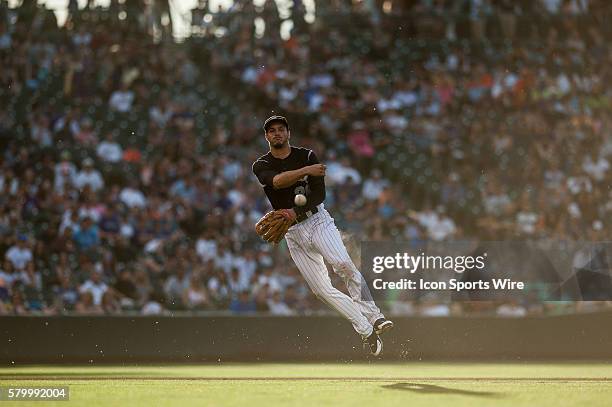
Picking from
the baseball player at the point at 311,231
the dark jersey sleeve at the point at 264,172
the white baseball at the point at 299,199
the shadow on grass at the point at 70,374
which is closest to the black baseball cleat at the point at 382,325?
the baseball player at the point at 311,231

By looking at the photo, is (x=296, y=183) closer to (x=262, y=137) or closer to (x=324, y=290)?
(x=324, y=290)

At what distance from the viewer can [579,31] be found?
987 inches

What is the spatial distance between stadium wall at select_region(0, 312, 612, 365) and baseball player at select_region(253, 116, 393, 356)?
5115mm

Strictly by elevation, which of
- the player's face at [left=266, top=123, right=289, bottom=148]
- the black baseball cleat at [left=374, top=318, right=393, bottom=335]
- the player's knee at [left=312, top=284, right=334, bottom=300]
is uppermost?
the player's face at [left=266, top=123, right=289, bottom=148]

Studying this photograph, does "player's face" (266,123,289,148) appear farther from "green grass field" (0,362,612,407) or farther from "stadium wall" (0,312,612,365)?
"stadium wall" (0,312,612,365)

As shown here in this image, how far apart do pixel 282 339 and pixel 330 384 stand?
586cm

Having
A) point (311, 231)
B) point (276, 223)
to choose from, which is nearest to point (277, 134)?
point (276, 223)

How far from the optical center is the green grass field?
31.3 ft

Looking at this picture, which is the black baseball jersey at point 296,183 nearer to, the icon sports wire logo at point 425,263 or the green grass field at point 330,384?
the green grass field at point 330,384

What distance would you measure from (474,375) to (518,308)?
4.81 meters

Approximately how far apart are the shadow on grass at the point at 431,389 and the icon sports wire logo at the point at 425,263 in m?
4.35

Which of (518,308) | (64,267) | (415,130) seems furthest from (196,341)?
(415,130)

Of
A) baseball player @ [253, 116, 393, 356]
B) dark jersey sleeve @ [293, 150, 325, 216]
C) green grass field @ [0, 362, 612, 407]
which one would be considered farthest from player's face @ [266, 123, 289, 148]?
green grass field @ [0, 362, 612, 407]

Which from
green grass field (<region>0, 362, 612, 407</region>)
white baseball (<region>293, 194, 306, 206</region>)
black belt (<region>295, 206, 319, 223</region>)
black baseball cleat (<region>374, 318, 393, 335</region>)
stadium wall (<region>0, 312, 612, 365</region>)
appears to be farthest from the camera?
stadium wall (<region>0, 312, 612, 365</region>)
